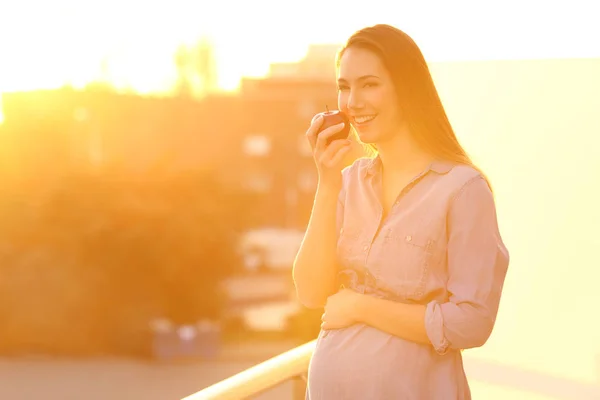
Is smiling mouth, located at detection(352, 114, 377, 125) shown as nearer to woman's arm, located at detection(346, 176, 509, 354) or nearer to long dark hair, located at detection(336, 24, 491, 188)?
long dark hair, located at detection(336, 24, 491, 188)

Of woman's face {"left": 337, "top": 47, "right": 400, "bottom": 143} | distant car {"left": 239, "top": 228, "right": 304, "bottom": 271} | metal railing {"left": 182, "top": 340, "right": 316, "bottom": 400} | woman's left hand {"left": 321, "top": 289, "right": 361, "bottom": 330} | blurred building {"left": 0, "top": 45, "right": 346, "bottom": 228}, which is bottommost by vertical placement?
distant car {"left": 239, "top": 228, "right": 304, "bottom": 271}

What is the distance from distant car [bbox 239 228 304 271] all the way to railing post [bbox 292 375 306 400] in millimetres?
32924

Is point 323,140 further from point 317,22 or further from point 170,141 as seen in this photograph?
point 170,141

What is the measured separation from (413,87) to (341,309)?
43cm

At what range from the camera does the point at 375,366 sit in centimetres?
143

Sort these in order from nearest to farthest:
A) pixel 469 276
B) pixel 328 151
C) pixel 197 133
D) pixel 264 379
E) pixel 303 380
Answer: pixel 469 276 < pixel 328 151 < pixel 264 379 < pixel 303 380 < pixel 197 133

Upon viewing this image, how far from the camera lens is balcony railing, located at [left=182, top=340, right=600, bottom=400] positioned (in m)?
1.87

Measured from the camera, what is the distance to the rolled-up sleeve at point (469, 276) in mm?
1355

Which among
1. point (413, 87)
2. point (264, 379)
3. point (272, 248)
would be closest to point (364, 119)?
point (413, 87)

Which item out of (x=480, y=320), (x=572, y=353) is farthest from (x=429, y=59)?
(x=480, y=320)

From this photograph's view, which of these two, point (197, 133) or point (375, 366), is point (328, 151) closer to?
point (375, 366)

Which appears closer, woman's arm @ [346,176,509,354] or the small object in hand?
woman's arm @ [346,176,509,354]

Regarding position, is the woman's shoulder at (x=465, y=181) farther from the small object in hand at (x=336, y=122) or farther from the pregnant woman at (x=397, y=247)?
the small object in hand at (x=336, y=122)

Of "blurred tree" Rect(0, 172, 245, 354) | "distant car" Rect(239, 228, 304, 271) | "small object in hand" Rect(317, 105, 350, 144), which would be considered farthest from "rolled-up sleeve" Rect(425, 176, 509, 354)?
"distant car" Rect(239, 228, 304, 271)
